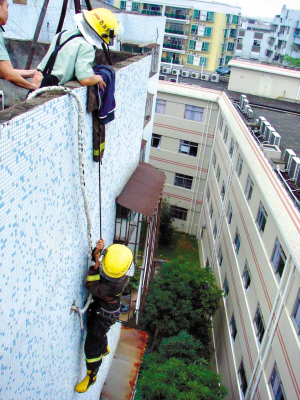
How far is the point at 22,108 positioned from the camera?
315cm

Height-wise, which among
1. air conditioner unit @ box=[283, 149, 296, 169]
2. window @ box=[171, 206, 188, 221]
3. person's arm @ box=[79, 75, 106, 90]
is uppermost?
person's arm @ box=[79, 75, 106, 90]

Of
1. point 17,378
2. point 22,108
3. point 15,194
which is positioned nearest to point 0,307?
point 15,194

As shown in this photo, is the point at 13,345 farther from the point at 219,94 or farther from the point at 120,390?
the point at 219,94

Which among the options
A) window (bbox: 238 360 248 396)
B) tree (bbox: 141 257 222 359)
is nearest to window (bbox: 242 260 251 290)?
tree (bbox: 141 257 222 359)

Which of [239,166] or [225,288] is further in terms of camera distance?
[239,166]

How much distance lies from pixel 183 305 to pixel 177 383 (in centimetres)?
475

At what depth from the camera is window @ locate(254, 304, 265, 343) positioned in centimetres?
1088

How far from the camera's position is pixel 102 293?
5.58m

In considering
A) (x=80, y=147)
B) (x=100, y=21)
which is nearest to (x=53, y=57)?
(x=100, y=21)

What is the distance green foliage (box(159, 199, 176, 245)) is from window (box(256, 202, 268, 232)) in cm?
1200

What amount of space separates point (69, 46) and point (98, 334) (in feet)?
14.1

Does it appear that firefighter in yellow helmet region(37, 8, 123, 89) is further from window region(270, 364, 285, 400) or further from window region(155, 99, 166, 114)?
window region(155, 99, 166, 114)

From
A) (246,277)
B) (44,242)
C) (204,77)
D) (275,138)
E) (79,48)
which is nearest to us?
(44,242)

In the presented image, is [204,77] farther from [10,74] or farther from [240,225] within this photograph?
[10,74]
